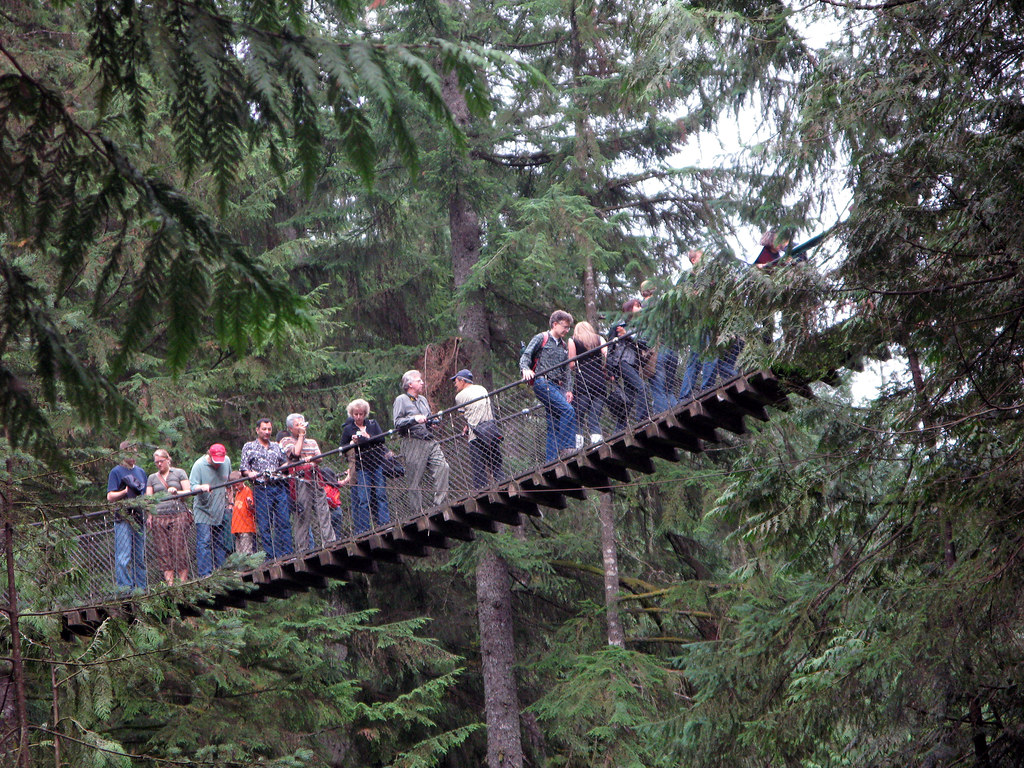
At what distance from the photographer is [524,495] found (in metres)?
6.71

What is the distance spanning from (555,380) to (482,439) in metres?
0.64

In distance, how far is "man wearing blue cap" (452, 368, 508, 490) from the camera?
7066mm

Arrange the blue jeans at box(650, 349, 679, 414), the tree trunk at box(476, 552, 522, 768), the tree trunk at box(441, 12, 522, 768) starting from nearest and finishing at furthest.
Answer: the blue jeans at box(650, 349, 679, 414), the tree trunk at box(476, 552, 522, 768), the tree trunk at box(441, 12, 522, 768)

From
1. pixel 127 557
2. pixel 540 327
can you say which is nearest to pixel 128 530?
pixel 127 557

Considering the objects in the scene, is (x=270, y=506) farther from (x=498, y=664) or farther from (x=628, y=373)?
(x=498, y=664)

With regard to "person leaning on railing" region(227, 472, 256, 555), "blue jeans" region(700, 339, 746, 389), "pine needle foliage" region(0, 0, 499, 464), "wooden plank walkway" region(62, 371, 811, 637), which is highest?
"person leaning on railing" region(227, 472, 256, 555)

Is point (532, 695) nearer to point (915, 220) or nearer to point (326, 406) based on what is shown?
point (326, 406)

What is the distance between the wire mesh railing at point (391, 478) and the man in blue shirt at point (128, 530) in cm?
1

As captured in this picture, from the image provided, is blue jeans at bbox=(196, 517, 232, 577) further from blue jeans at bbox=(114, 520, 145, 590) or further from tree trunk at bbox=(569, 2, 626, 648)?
tree trunk at bbox=(569, 2, 626, 648)

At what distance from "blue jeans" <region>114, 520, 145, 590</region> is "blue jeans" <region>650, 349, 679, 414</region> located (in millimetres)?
3449

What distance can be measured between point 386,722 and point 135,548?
462cm

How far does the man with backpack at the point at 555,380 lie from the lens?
22.2 ft

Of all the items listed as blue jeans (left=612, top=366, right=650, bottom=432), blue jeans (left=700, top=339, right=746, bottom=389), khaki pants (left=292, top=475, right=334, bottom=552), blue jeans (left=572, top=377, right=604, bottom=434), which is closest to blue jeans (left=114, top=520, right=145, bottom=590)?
khaki pants (left=292, top=475, right=334, bottom=552)

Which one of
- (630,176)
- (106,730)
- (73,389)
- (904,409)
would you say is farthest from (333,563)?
(630,176)
